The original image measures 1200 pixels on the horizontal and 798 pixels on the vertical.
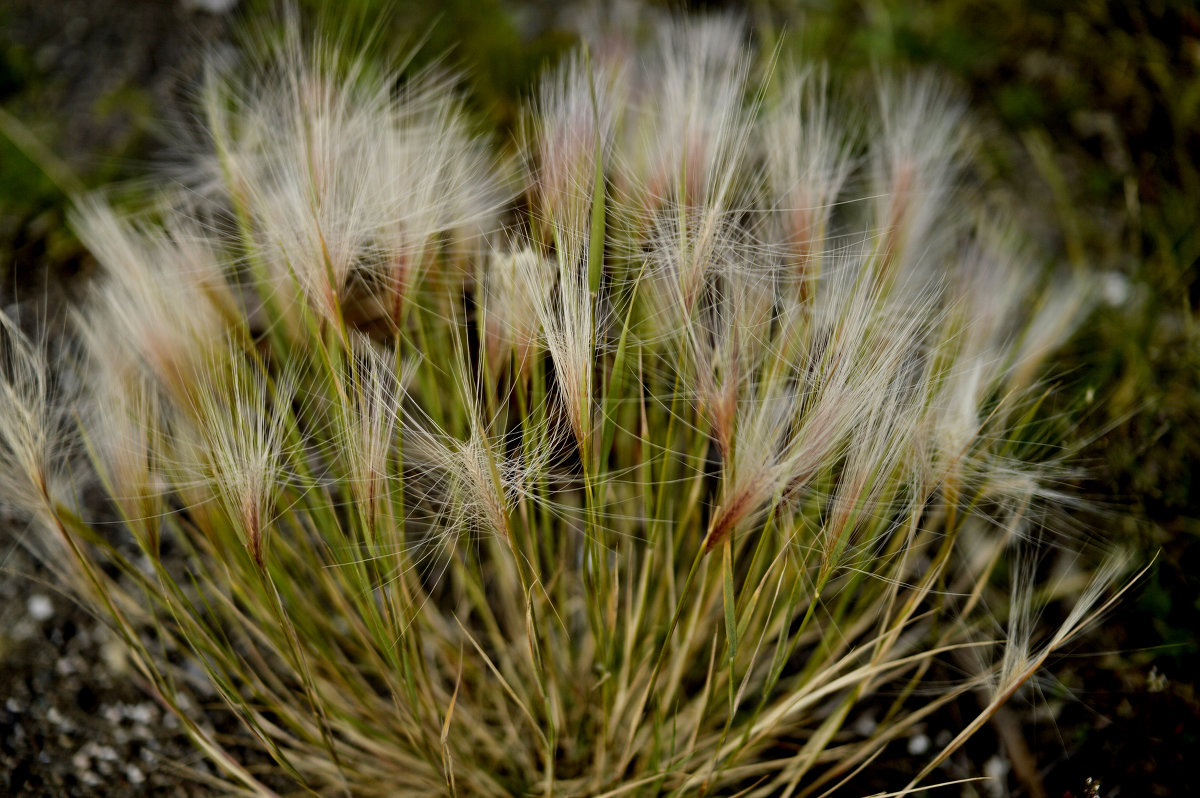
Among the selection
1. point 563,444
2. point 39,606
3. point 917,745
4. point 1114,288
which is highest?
point 563,444

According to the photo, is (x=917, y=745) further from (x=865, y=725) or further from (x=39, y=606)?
(x=39, y=606)

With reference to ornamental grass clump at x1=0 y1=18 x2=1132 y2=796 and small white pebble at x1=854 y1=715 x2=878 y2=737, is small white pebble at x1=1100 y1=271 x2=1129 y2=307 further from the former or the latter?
small white pebble at x1=854 y1=715 x2=878 y2=737

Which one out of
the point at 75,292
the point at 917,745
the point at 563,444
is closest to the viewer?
the point at 563,444

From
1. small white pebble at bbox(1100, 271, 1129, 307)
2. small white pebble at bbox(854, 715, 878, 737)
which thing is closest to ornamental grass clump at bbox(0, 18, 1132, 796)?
small white pebble at bbox(854, 715, 878, 737)

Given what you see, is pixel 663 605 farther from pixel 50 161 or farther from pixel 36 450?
pixel 50 161

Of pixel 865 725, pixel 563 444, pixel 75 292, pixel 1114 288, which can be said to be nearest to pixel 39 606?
pixel 75 292

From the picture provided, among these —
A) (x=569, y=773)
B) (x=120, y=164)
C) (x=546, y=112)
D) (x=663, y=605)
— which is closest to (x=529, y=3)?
(x=120, y=164)
